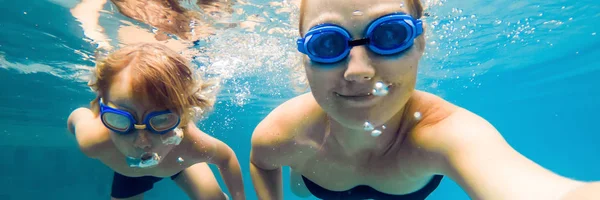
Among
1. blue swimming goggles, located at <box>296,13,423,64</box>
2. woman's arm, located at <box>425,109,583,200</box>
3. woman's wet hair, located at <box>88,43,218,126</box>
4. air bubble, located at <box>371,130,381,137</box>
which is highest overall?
blue swimming goggles, located at <box>296,13,423,64</box>

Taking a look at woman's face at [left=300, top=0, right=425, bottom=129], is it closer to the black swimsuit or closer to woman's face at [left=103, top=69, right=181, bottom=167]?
the black swimsuit

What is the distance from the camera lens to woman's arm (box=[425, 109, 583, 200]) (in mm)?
1688

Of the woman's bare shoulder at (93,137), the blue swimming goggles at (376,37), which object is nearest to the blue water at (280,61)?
the blue swimming goggles at (376,37)

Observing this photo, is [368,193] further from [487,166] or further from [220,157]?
[220,157]

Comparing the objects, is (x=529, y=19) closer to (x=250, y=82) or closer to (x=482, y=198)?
(x=250, y=82)

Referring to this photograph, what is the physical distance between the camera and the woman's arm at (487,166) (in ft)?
5.54

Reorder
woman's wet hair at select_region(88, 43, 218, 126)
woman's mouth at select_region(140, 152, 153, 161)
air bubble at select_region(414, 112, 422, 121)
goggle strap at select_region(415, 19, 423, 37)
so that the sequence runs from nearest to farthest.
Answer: goggle strap at select_region(415, 19, 423, 37) → air bubble at select_region(414, 112, 422, 121) → woman's wet hair at select_region(88, 43, 218, 126) → woman's mouth at select_region(140, 152, 153, 161)

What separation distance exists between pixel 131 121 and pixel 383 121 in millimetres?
3003

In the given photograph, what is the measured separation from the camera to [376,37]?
2312 mm

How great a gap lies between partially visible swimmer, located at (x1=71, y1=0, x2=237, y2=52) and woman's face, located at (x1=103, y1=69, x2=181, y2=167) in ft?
15.1

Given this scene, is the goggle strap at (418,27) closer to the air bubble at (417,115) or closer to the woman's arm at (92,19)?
the air bubble at (417,115)

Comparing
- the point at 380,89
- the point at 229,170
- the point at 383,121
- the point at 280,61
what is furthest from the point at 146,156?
the point at 280,61

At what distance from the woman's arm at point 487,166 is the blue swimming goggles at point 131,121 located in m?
3.15

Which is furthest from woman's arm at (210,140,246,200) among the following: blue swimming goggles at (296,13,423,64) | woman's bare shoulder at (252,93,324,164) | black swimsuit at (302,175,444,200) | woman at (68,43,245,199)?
blue swimming goggles at (296,13,423,64)
